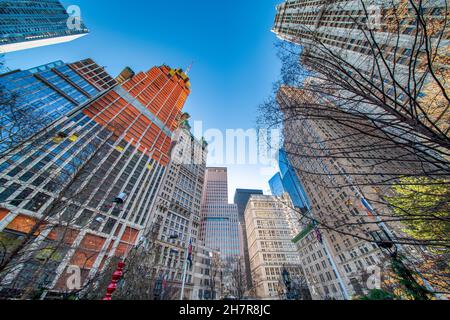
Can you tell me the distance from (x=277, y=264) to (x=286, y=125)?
196 feet

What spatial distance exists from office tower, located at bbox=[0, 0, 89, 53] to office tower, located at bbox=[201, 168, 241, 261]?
82478mm

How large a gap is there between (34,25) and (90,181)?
7969 centimetres

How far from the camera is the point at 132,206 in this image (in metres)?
30.5

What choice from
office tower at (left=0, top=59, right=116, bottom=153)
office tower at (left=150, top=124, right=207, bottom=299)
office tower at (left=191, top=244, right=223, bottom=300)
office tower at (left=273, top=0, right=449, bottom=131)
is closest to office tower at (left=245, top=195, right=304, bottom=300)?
office tower at (left=191, top=244, right=223, bottom=300)

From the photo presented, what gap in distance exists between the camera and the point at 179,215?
4069cm

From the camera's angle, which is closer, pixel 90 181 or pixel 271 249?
pixel 90 181

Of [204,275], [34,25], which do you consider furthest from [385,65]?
[34,25]

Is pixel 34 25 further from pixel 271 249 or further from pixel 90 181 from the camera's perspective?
pixel 271 249

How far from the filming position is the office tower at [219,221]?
236 feet

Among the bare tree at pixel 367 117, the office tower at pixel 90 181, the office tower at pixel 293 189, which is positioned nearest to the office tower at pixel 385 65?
the bare tree at pixel 367 117

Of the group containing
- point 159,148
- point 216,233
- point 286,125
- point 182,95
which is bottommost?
point 286,125

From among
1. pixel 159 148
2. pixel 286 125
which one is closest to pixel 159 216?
pixel 159 148

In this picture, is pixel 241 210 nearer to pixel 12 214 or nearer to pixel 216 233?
pixel 216 233
